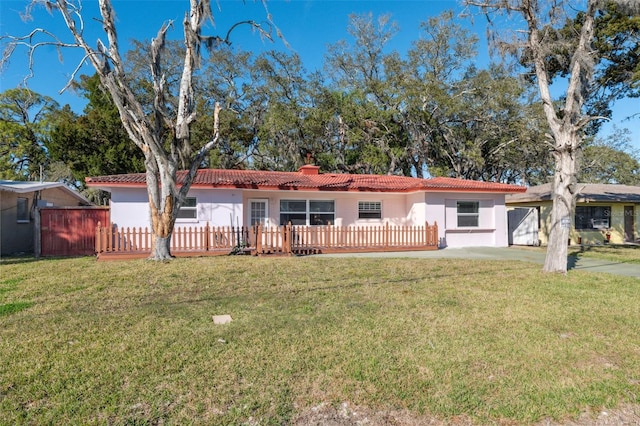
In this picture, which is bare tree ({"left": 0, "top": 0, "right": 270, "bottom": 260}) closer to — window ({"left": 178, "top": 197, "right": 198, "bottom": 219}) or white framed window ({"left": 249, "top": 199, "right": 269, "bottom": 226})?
window ({"left": 178, "top": 197, "right": 198, "bottom": 219})

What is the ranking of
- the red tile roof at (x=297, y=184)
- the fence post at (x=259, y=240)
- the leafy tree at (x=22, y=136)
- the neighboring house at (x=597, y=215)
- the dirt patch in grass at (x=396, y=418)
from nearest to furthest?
the dirt patch in grass at (x=396, y=418)
the fence post at (x=259, y=240)
the red tile roof at (x=297, y=184)
the neighboring house at (x=597, y=215)
the leafy tree at (x=22, y=136)

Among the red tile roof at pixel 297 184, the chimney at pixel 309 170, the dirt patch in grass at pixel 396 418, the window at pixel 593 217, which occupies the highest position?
the chimney at pixel 309 170

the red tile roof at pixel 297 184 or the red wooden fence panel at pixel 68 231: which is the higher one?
the red tile roof at pixel 297 184

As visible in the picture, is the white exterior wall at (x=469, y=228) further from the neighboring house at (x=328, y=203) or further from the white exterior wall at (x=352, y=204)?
the white exterior wall at (x=352, y=204)

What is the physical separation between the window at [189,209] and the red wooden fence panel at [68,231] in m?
3.23

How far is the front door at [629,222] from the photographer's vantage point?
69.5 ft

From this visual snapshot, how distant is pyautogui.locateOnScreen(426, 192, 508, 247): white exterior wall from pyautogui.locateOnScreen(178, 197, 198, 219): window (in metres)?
9.20

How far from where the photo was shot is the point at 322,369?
364cm

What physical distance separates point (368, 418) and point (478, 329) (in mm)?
2569

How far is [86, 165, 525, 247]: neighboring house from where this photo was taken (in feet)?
43.4

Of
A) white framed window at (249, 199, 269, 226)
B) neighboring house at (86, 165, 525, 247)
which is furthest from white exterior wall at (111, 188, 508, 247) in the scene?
white framed window at (249, 199, 269, 226)

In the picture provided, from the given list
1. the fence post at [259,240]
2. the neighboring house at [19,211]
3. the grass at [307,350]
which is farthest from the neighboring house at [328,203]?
the grass at [307,350]

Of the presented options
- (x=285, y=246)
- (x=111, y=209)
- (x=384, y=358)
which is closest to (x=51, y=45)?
(x=111, y=209)

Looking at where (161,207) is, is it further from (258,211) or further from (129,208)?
(258,211)
